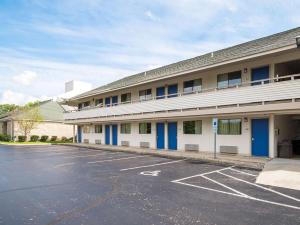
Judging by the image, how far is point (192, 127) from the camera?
20953 millimetres

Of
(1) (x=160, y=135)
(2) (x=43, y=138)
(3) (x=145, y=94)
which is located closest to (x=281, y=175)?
(1) (x=160, y=135)

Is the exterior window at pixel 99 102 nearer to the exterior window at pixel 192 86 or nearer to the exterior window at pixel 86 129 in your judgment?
the exterior window at pixel 86 129

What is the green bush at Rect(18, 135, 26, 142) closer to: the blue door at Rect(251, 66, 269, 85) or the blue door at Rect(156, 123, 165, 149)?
the blue door at Rect(156, 123, 165, 149)

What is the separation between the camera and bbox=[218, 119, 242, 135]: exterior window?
17.9 meters

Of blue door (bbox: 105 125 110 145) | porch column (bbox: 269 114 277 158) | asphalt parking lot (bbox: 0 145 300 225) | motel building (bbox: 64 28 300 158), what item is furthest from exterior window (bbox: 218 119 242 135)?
blue door (bbox: 105 125 110 145)

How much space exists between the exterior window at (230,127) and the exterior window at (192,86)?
319cm

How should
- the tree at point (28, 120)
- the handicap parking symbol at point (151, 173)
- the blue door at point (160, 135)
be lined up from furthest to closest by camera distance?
the tree at point (28, 120) → the blue door at point (160, 135) → the handicap parking symbol at point (151, 173)

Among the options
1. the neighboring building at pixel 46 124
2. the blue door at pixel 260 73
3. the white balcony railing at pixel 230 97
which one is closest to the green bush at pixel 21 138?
the neighboring building at pixel 46 124

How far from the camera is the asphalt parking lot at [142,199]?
6.11 metres

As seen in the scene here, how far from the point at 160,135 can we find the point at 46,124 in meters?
26.8

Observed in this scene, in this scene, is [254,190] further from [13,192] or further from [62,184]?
[13,192]

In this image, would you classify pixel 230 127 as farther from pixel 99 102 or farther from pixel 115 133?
pixel 99 102

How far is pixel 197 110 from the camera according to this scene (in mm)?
18500

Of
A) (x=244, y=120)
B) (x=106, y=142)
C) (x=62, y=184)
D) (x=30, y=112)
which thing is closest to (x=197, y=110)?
(x=244, y=120)
